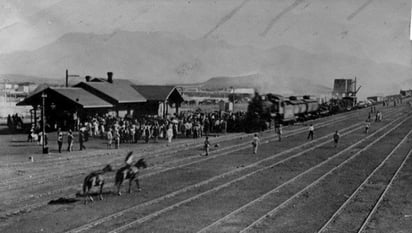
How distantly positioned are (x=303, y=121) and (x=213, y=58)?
1302cm

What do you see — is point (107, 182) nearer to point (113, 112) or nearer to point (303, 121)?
point (113, 112)

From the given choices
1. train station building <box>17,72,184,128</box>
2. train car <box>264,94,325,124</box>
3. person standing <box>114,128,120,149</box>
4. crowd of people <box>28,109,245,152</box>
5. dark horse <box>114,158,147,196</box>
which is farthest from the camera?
train car <box>264,94,325,124</box>

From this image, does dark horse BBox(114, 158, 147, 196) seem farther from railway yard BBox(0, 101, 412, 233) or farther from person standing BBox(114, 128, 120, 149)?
person standing BBox(114, 128, 120, 149)

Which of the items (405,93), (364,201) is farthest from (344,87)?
(364,201)

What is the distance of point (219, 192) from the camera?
1698 cm

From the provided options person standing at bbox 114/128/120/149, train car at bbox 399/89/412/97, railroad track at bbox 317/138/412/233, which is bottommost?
railroad track at bbox 317/138/412/233

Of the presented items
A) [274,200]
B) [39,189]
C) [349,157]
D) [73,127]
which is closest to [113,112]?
[73,127]

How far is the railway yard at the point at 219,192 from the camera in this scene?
12.8 meters

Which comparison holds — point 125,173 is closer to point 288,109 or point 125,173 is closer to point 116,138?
point 116,138

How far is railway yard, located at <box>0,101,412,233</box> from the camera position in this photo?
12.8 metres

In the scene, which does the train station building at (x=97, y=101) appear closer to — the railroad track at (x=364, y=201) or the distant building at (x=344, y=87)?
the railroad track at (x=364, y=201)

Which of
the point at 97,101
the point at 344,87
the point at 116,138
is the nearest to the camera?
the point at 116,138

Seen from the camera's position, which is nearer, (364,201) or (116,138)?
(364,201)

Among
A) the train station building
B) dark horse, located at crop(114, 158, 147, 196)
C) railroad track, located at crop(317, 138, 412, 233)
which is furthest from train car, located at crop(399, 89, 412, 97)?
dark horse, located at crop(114, 158, 147, 196)
